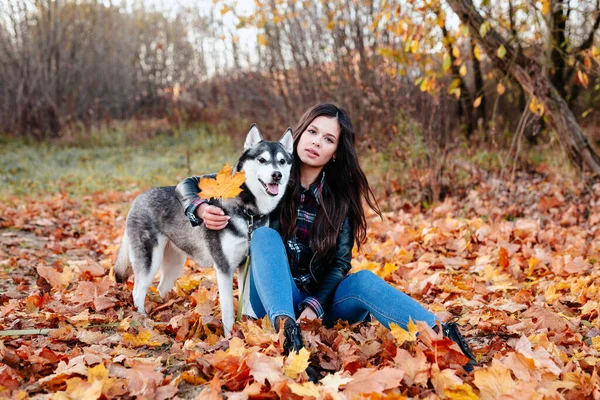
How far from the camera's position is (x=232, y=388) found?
206 centimetres

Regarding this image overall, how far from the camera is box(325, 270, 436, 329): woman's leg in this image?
252 cm

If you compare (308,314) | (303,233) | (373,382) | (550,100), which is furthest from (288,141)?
(550,100)

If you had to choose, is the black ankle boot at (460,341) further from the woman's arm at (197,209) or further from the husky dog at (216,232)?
the woman's arm at (197,209)

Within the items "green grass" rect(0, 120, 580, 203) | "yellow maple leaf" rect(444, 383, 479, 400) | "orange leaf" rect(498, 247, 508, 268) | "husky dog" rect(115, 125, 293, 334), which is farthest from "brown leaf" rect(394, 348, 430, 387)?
"green grass" rect(0, 120, 580, 203)

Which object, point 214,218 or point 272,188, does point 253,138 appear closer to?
point 272,188

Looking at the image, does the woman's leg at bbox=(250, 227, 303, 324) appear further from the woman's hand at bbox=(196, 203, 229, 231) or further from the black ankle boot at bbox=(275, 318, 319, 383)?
the woman's hand at bbox=(196, 203, 229, 231)

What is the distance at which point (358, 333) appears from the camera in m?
2.86

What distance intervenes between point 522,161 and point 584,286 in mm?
4647

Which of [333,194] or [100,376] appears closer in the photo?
[100,376]

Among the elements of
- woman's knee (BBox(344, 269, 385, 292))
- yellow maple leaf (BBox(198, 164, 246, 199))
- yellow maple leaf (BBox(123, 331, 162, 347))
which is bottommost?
yellow maple leaf (BBox(123, 331, 162, 347))

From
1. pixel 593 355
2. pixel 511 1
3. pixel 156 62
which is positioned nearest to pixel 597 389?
pixel 593 355

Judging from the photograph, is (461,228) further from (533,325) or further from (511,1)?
(511,1)

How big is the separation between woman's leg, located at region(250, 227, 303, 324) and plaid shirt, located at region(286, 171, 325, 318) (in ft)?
0.65

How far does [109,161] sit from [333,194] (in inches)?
435
